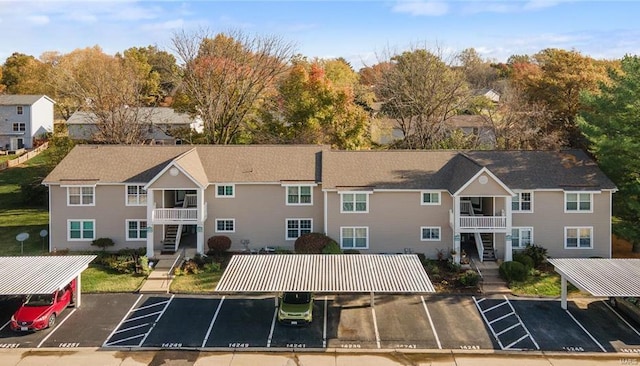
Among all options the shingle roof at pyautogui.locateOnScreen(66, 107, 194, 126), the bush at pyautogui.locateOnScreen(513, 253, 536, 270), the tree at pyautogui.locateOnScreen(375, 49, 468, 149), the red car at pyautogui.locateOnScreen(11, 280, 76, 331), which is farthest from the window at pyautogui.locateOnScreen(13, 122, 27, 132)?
the bush at pyautogui.locateOnScreen(513, 253, 536, 270)

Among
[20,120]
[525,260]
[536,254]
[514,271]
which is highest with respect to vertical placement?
[20,120]

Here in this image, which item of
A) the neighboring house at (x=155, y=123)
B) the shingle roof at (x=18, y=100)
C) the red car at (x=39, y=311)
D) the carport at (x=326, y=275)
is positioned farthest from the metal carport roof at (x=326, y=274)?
the shingle roof at (x=18, y=100)

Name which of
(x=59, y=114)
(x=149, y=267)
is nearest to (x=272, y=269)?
(x=149, y=267)

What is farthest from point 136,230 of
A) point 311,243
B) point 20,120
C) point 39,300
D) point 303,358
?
point 20,120

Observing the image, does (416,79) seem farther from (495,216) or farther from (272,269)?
(272,269)

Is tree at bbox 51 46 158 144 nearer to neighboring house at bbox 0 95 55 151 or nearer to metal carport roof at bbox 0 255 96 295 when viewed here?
neighboring house at bbox 0 95 55 151

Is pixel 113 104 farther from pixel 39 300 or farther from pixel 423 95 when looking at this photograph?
pixel 423 95

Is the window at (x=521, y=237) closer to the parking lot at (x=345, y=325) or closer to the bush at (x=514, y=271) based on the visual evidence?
the bush at (x=514, y=271)
